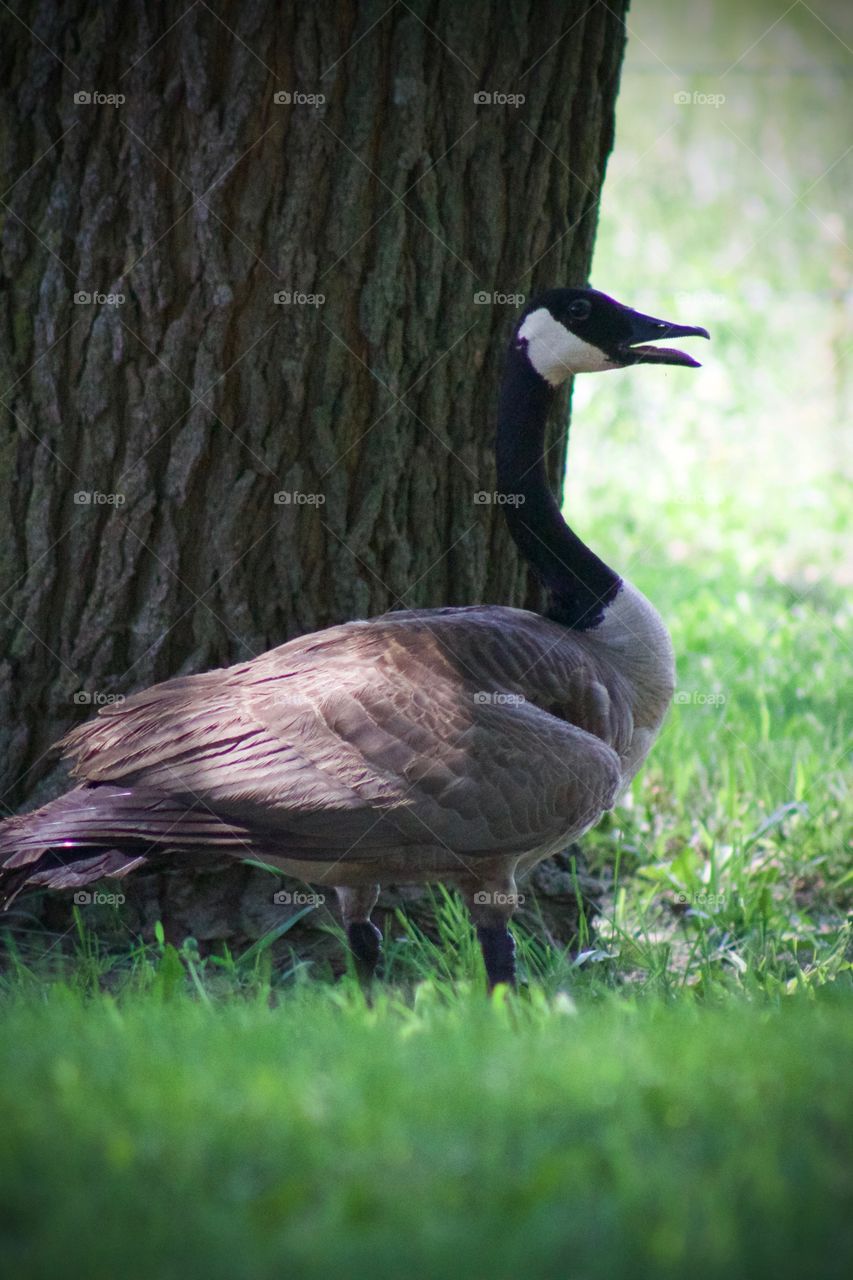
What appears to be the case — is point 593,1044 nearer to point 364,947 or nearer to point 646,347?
point 364,947

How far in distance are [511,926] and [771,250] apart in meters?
8.63

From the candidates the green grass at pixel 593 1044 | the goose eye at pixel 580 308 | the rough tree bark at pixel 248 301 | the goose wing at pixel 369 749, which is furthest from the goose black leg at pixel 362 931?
the goose eye at pixel 580 308

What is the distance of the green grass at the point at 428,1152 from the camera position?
1.85 m

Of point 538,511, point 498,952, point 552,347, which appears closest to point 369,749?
point 498,952

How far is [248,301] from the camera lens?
429 centimetres

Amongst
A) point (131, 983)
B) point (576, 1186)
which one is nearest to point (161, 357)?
point (131, 983)


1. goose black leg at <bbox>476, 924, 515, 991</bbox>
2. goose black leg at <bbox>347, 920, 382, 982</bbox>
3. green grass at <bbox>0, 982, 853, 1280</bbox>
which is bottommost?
goose black leg at <bbox>347, 920, 382, 982</bbox>

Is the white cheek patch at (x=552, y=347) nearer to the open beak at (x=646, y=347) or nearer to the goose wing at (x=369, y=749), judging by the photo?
the open beak at (x=646, y=347)

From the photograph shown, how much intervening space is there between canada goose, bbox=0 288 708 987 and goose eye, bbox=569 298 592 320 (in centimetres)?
109

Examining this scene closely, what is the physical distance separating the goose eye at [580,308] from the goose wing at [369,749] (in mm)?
1224

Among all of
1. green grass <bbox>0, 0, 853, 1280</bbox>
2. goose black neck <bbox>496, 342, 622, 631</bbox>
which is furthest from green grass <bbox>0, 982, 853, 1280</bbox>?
goose black neck <bbox>496, 342, 622, 631</bbox>

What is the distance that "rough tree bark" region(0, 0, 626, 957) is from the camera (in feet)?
13.8

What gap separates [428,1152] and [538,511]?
2.73 metres

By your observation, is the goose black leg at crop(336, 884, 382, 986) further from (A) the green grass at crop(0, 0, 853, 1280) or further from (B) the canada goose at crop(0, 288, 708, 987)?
(A) the green grass at crop(0, 0, 853, 1280)
